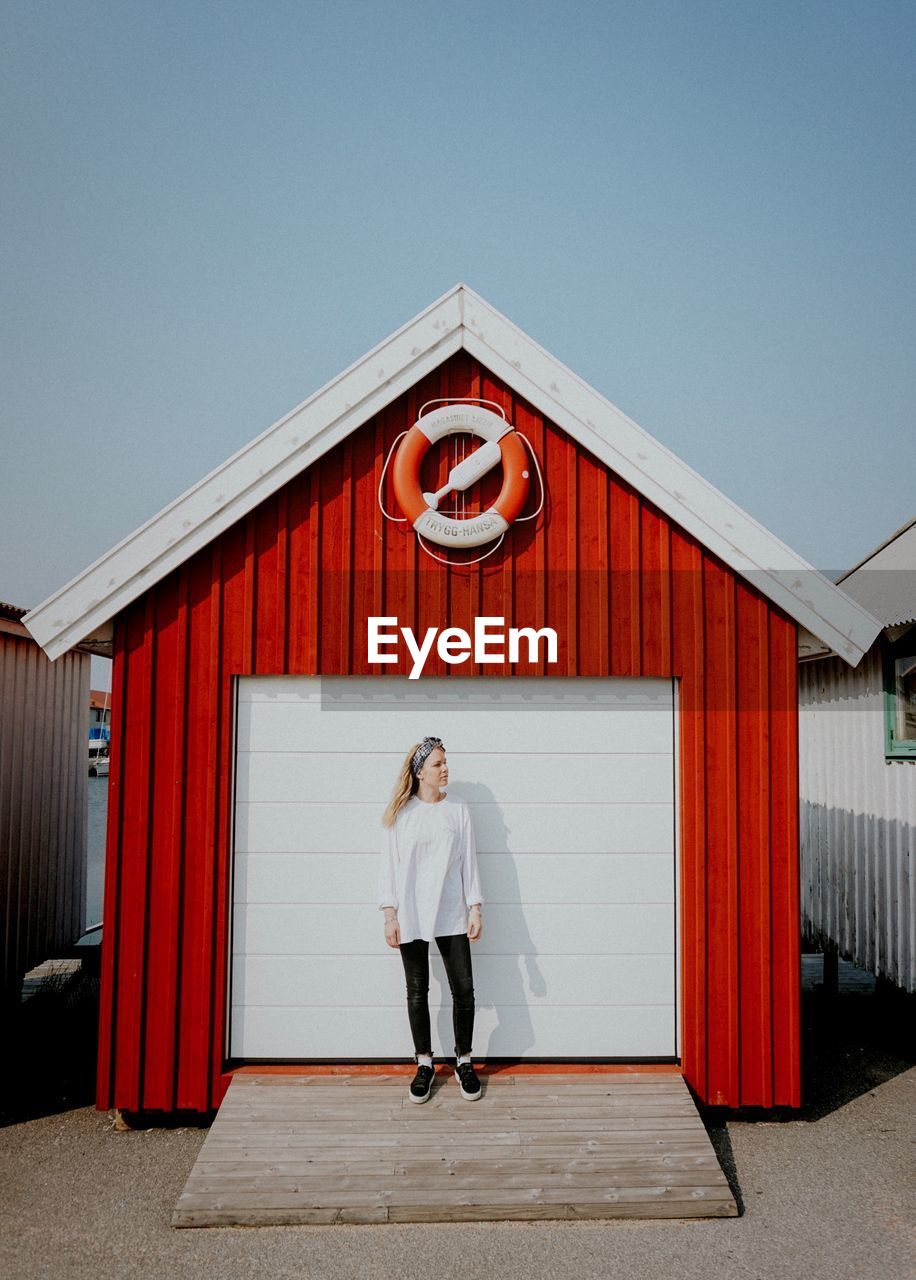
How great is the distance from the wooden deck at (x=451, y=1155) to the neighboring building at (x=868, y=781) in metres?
3.16

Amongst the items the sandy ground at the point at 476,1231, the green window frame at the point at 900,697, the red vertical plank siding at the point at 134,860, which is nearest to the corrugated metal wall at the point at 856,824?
the green window frame at the point at 900,697

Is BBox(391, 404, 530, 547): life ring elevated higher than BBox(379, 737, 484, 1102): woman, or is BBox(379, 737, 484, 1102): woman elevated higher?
BBox(391, 404, 530, 547): life ring

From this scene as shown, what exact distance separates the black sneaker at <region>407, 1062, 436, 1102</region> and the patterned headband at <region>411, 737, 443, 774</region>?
1.70 meters

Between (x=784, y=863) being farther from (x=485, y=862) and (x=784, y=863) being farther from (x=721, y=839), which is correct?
(x=485, y=862)

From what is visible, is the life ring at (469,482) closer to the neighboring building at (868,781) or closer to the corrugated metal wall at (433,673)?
the corrugated metal wall at (433,673)

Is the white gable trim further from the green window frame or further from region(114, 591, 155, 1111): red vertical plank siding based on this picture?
the green window frame

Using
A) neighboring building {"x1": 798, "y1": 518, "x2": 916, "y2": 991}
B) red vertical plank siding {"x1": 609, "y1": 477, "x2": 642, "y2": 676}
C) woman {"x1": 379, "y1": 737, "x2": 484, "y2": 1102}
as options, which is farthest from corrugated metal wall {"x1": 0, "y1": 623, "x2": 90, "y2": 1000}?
neighboring building {"x1": 798, "y1": 518, "x2": 916, "y2": 991}

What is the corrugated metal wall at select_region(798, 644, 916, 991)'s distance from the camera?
25.5 feet

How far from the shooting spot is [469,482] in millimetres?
6012

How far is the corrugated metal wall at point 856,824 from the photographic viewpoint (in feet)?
25.5

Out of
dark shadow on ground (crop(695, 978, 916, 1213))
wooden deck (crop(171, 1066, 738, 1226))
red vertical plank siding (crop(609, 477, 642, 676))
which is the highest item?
red vertical plank siding (crop(609, 477, 642, 676))

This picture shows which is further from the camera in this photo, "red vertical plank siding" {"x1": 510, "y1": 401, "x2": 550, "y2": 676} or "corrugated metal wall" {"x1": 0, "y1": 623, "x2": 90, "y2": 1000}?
"corrugated metal wall" {"x1": 0, "y1": 623, "x2": 90, "y2": 1000}

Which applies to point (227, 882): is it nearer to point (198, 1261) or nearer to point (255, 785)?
point (255, 785)

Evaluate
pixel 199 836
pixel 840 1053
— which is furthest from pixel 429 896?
pixel 840 1053
